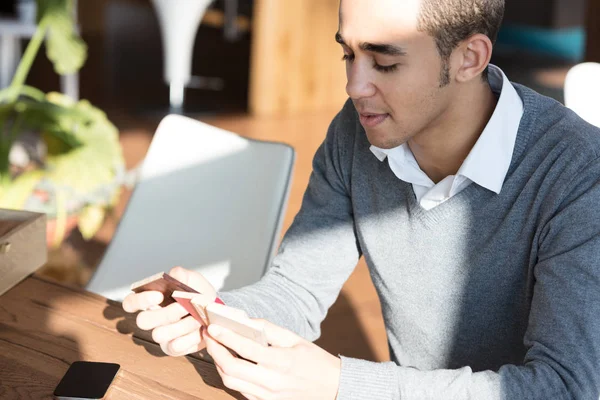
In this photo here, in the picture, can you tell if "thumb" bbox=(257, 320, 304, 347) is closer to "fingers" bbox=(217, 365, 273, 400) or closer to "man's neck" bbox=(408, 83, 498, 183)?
"fingers" bbox=(217, 365, 273, 400)

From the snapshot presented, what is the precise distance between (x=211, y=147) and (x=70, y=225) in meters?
1.18

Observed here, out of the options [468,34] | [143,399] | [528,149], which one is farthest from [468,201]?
[143,399]

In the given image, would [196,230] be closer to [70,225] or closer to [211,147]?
[211,147]

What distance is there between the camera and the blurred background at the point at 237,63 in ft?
17.6

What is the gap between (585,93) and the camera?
1.87m

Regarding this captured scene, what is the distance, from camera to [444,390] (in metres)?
1.16

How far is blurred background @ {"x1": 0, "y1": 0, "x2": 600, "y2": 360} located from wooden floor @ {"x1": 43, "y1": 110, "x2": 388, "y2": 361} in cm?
2

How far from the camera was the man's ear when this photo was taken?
1365mm

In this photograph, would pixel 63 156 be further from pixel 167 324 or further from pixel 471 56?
pixel 471 56

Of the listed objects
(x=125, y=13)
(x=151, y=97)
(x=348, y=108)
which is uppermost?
(x=348, y=108)

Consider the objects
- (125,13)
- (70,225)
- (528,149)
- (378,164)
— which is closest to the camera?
(528,149)

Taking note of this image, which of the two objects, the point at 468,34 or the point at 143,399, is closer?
the point at 143,399

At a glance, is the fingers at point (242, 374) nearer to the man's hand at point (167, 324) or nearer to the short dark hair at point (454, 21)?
the man's hand at point (167, 324)

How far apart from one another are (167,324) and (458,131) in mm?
572
